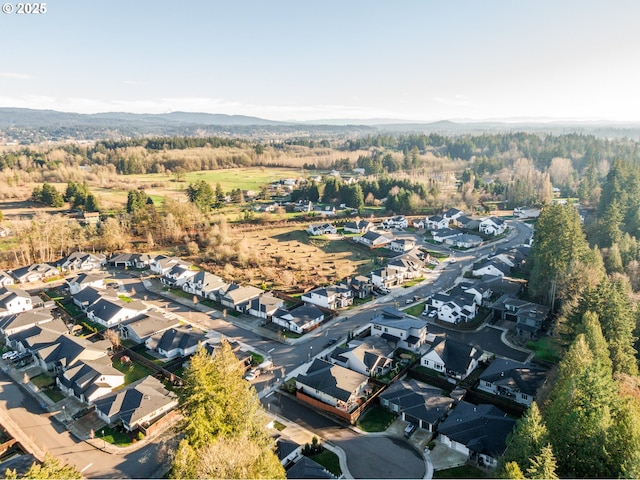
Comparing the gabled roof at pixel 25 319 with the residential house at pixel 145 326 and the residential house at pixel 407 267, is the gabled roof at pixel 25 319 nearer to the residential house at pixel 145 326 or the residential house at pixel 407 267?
Answer: the residential house at pixel 145 326

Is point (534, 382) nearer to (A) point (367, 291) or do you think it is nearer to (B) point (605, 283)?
(B) point (605, 283)

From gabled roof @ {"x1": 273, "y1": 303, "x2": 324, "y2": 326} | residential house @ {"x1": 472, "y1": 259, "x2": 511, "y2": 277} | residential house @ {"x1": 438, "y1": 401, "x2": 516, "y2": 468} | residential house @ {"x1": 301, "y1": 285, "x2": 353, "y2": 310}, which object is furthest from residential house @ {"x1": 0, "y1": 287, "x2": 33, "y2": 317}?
residential house @ {"x1": 472, "y1": 259, "x2": 511, "y2": 277}

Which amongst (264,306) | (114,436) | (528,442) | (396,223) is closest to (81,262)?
(264,306)

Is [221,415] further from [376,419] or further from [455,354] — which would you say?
[455,354]

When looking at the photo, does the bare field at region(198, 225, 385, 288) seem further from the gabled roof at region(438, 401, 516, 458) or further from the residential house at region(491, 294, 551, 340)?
the gabled roof at region(438, 401, 516, 458)

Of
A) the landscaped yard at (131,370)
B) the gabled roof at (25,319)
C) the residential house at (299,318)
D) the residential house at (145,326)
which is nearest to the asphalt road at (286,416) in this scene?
the residential house at (299,318)

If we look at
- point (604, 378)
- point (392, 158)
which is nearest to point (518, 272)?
point (604, 378)
